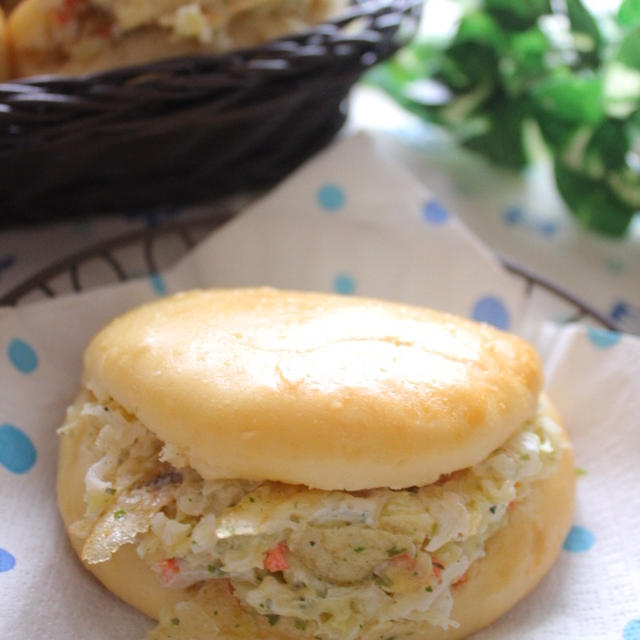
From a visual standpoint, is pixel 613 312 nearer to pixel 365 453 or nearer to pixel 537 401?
pixel 537 401

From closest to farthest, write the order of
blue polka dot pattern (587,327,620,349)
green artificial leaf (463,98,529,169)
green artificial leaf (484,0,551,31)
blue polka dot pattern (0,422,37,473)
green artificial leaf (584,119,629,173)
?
blue polka dot pattern (0,422,37,473) → blue polka dot pattern (587,327,620,349) → green artificial leaf (584,119,629,173) → green artificial leaf (484,0,551,31) → green artificial leaf (463,98,529,169)

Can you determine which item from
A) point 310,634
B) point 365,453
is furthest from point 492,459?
point 310,634

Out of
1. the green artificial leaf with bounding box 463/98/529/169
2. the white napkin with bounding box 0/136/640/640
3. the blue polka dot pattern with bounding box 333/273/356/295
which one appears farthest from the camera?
the green artificial leaf with bounding box 463/98/529/169

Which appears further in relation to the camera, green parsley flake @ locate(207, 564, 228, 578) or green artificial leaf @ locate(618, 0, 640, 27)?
green artificial leaf @ locate(618, 0, 640, 27)

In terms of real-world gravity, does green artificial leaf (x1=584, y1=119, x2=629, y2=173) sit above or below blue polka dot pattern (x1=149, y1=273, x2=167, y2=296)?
below

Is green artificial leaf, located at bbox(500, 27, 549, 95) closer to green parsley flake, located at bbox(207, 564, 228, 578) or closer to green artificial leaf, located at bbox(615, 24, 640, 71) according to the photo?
green artificial leaf, located at bbox(615, 24, 640, 71)

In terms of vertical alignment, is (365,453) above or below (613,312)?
above

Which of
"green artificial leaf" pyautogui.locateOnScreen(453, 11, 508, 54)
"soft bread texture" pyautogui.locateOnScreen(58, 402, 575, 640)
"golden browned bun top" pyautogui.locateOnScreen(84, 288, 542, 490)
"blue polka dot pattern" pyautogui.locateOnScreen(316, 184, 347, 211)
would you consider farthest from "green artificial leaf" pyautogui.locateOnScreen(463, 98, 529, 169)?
"soft bread texture" pyautogui.locateOnScreen(58, 402, 575, 640)
